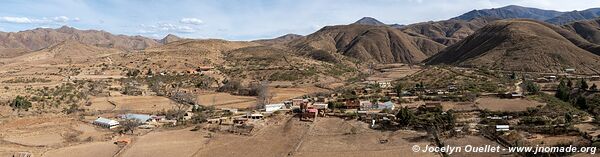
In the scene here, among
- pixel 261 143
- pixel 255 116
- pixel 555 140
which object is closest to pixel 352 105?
pixel 255 116

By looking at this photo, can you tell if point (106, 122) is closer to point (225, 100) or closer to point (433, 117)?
point (225, 100)

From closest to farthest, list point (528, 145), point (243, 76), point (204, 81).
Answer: point (528, 145)
point (204, 81)
point (243, 76)

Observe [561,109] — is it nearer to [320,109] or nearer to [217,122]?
[320,109]

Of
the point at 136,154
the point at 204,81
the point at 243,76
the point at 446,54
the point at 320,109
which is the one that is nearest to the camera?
the point at 136,154

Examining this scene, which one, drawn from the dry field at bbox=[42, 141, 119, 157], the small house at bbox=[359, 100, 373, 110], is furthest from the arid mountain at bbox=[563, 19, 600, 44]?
the dry field at bbox=[42, 141, 119, 157]

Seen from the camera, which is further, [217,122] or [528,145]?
[217,122]

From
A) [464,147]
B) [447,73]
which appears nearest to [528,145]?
[464,147]
